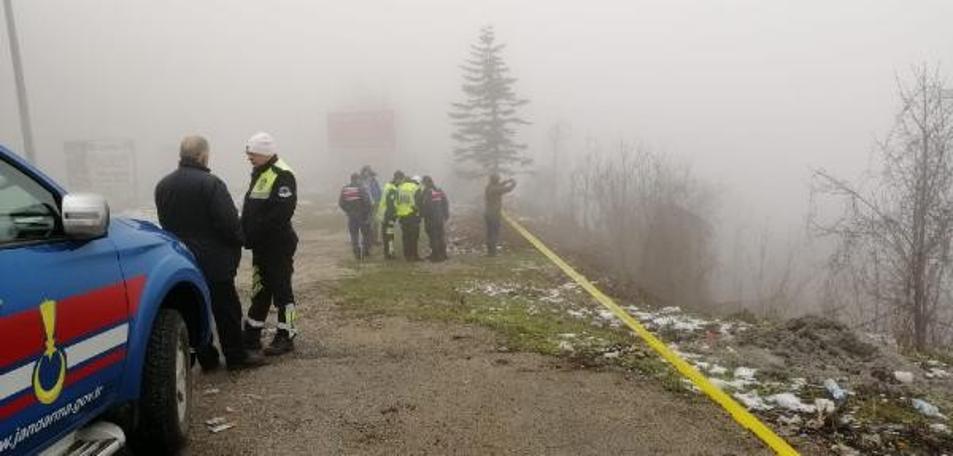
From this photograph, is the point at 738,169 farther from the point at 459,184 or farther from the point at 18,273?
the point at 18,273

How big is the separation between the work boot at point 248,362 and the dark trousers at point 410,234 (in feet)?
27.3

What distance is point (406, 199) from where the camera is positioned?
14.7 metres

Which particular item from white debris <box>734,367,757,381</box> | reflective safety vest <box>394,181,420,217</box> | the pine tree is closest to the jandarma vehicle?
white debris <box>734,367,757,381</box>

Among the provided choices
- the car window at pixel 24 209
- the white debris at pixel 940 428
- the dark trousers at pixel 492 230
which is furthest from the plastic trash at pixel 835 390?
the dark trousers at pixel 492 230

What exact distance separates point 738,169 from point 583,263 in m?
99.3

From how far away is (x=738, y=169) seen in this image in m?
110

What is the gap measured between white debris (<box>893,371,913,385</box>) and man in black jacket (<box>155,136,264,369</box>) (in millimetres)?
5254

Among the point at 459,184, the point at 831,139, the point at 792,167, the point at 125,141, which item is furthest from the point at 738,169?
the point at 125,141

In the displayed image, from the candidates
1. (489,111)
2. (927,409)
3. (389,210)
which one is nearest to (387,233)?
(389,210)

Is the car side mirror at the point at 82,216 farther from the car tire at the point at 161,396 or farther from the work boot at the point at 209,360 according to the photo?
the work boot at the point at 209,360

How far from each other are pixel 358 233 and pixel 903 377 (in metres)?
11.4

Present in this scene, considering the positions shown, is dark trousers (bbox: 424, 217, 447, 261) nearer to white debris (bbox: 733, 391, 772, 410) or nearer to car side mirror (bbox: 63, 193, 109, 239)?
white debris (bbox: 733, 391, 772, 410)

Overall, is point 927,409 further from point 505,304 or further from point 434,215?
point 434,215

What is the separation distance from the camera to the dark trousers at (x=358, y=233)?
15.9 meters
